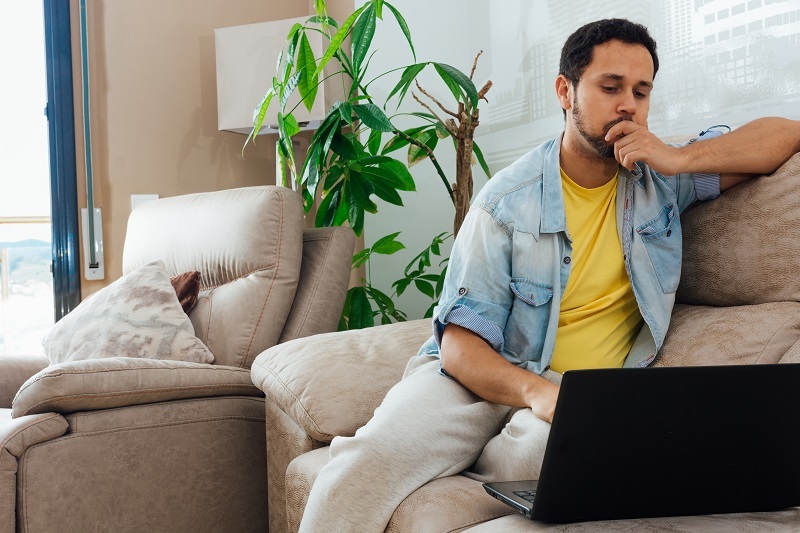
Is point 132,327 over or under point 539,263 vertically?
under

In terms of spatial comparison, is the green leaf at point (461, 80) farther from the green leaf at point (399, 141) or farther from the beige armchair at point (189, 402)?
the beige armchair at point (189, 402)

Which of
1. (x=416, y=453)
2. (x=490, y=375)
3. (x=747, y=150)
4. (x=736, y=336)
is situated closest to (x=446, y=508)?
(x=416, y=453)

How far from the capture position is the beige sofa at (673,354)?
3.44 ft

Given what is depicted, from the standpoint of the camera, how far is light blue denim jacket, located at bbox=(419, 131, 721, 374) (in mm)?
1370

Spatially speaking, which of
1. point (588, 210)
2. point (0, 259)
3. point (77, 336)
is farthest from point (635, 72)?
point (0, 259)

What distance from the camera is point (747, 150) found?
1352 mm

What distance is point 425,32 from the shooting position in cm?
301

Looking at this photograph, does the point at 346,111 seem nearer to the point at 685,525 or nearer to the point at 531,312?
the point at 531,312

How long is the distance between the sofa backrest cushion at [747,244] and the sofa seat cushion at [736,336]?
4cm

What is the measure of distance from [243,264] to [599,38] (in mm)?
1216

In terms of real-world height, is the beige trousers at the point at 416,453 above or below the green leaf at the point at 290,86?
below

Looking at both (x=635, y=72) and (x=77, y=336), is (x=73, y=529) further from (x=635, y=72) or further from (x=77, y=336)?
(x=635, y=72)

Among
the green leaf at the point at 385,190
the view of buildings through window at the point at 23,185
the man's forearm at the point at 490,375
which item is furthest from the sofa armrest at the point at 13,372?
the man's forearm at the point at 490,375

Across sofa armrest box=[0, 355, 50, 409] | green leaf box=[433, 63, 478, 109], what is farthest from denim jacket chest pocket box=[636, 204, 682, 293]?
sofa armrest box=[0, 355, 50, 409]
